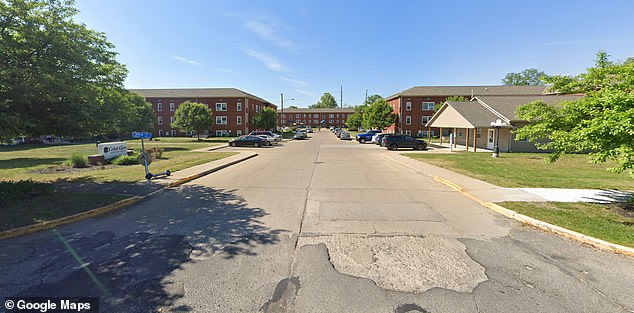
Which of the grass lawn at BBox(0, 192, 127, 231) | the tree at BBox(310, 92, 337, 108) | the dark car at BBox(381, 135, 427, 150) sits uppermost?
the tree at BBox(310, 92, 337, 108)

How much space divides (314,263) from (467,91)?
62.2m

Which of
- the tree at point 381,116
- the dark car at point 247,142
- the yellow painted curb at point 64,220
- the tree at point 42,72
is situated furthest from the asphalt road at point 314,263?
the tree at point 381,116

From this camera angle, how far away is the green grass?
499 centimetres

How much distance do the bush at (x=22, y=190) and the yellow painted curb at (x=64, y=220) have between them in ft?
8.74

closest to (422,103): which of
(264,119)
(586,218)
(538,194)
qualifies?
(264,119)

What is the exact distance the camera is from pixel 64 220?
18.7ft

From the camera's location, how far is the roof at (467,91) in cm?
5338

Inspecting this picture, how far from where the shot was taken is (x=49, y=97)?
740cm

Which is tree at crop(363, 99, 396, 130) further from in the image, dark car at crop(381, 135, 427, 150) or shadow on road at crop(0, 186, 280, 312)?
shadow on road at crop(0, 186, 280, 312)

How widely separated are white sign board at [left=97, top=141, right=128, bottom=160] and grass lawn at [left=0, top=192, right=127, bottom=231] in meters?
8.99

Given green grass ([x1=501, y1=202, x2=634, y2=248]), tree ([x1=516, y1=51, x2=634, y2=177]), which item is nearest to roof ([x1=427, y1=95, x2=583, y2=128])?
tree ([x1=516, y1=51, x2=634, y2=177])

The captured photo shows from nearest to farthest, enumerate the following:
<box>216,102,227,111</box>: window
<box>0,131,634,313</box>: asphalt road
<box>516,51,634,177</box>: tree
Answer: <box>0,131,634,313</box>: asphalt road < <box>516,51,634,177</box>: tree < <box>216,102,227,111</box>: window

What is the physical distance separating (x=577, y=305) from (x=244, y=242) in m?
4.53

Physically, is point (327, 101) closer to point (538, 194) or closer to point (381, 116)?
point (381, 116)
